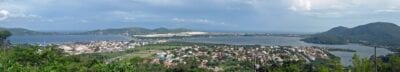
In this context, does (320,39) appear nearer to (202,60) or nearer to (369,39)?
(369,39)

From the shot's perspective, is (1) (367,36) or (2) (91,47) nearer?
(2) (91,47)

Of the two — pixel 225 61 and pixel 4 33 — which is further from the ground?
pixel 4 33

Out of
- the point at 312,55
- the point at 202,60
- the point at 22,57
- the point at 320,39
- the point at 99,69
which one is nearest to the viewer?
the point at 99,69

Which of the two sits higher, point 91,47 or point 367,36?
point 367,36

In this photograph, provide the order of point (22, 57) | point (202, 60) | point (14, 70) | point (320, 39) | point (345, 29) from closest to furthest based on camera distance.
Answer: point (14, 70) → point (22, 57) → point (202, 60) → point (320, 39) → point (345, 29)

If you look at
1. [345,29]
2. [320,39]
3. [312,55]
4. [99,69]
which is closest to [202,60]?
[312,55]

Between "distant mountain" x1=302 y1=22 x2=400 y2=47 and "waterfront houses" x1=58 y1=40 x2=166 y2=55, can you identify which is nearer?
"waterfront houses" x1=58 y1=40 x2=166 y2=55

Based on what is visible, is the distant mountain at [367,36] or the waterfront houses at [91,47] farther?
the distant mountain at [367,36]

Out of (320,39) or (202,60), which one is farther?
(320,39)
